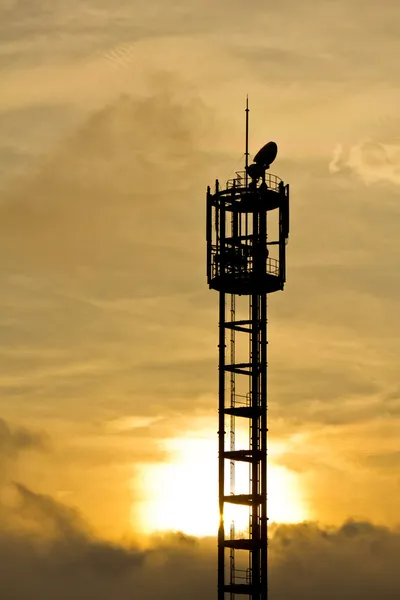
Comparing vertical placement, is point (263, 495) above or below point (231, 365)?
below

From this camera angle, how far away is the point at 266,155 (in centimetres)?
18500

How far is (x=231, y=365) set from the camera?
591ft

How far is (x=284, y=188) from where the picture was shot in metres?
183

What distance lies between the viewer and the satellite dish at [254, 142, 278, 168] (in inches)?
7269

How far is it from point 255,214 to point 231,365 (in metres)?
14.3

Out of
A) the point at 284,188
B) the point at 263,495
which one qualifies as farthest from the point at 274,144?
the point at 263,495

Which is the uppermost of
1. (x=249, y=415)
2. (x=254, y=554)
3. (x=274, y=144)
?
(x=274, y=144)

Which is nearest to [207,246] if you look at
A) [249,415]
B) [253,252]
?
[253,252]

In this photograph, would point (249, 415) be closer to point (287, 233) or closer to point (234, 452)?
point (234, 452)

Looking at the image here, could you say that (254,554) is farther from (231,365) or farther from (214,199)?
(214,199)

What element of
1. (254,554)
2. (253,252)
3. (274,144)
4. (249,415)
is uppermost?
(274,144)

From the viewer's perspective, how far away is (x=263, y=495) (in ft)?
579

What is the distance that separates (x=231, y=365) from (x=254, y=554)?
17.5 meters

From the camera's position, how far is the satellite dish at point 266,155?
7269 inches
